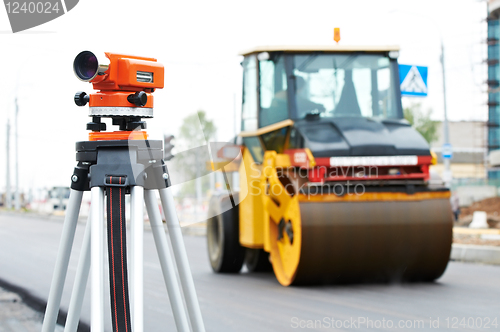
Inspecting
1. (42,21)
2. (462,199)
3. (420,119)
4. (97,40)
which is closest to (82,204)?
(97,40)

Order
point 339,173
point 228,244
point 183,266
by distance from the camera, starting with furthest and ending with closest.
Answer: point 228,244, point 339,173, point 183,266

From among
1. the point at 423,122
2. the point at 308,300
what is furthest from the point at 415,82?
the point at 423,122

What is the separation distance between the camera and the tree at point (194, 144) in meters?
2.11

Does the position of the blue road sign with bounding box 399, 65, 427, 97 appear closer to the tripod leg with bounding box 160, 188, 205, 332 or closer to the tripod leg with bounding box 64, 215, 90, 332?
the tripod leg with bounding box 160, 188, 205, 332

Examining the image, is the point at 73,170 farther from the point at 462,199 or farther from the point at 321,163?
the point at 462,199

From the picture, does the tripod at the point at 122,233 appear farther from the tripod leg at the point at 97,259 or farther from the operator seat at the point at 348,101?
the operator seat at the point at 348,101

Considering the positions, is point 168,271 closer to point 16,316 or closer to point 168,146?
point 168,146

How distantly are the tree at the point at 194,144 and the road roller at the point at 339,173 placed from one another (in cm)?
466

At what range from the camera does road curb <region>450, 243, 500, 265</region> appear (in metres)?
10.4

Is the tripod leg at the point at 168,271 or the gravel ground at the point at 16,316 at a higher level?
the tripod leg at the point at 168,271

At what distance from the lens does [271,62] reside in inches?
315

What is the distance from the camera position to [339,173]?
7332mm

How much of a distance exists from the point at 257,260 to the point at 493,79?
162 ft

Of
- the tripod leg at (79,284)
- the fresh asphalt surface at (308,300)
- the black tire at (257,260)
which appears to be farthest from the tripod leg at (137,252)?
the black tire at (257,260)
